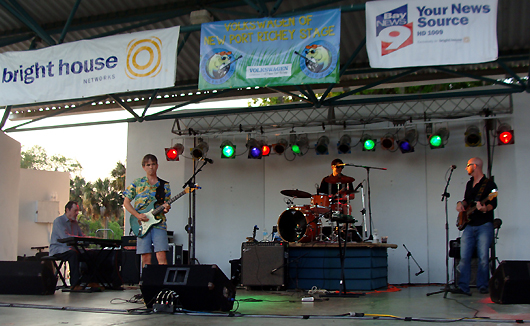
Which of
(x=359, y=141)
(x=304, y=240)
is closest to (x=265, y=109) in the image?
(x=359, y=141)

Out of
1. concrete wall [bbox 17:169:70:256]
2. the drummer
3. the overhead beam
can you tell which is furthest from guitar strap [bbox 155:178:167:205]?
concrete wall [bbox 17:169:70:256]

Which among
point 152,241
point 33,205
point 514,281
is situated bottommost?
point 514,281

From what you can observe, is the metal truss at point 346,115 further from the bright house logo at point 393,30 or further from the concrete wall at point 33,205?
the concrete wall at point 33,205

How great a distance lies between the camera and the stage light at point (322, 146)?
31.3 ft

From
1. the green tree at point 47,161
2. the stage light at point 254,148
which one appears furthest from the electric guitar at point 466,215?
the green tree at point 47,161

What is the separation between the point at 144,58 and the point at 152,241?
2.33 meters

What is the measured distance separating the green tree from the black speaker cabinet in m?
43.0

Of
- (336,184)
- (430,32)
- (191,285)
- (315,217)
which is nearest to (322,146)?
(336,184)

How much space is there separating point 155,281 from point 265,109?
211 inches

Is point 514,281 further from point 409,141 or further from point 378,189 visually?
point 378,189

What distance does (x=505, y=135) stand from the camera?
8570mm

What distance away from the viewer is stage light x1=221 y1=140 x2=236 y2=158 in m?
9.86

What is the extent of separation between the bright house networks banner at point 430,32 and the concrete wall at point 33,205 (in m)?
10.0

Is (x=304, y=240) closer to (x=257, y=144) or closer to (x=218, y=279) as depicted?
(x=257, y=144)
